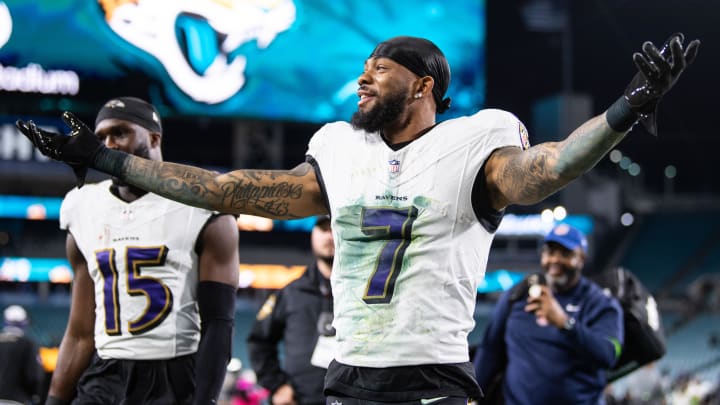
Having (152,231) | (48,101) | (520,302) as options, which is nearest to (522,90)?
Result: (48,101)

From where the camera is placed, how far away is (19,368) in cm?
868

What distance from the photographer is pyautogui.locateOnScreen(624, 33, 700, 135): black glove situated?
2.41 metres

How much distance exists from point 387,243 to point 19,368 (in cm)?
669

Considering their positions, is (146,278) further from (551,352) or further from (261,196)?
(551,352)

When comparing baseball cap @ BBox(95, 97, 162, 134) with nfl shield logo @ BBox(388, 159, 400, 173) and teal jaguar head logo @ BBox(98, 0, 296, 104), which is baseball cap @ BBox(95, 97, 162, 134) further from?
teal jaguar head logo @ BBox(98, 0, 296, 104)

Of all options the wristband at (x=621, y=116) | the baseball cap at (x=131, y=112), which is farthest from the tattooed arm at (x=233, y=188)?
the wristband at (x=621, y=116)

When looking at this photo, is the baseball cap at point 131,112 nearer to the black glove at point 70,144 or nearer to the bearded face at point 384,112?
the black glove at point 70,144

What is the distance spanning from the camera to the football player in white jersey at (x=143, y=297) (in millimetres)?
3752

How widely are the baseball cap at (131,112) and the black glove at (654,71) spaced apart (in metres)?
2.18

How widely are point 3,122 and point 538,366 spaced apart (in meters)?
17.3

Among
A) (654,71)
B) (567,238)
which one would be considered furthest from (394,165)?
(567,238)

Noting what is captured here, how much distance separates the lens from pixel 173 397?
147 inches

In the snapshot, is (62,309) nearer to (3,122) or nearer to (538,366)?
(3,122)

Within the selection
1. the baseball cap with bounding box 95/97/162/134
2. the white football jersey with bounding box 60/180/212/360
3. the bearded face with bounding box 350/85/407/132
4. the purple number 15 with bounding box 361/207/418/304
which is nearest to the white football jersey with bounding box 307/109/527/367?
the purple number 15 with bounding box 361/207/418/304
